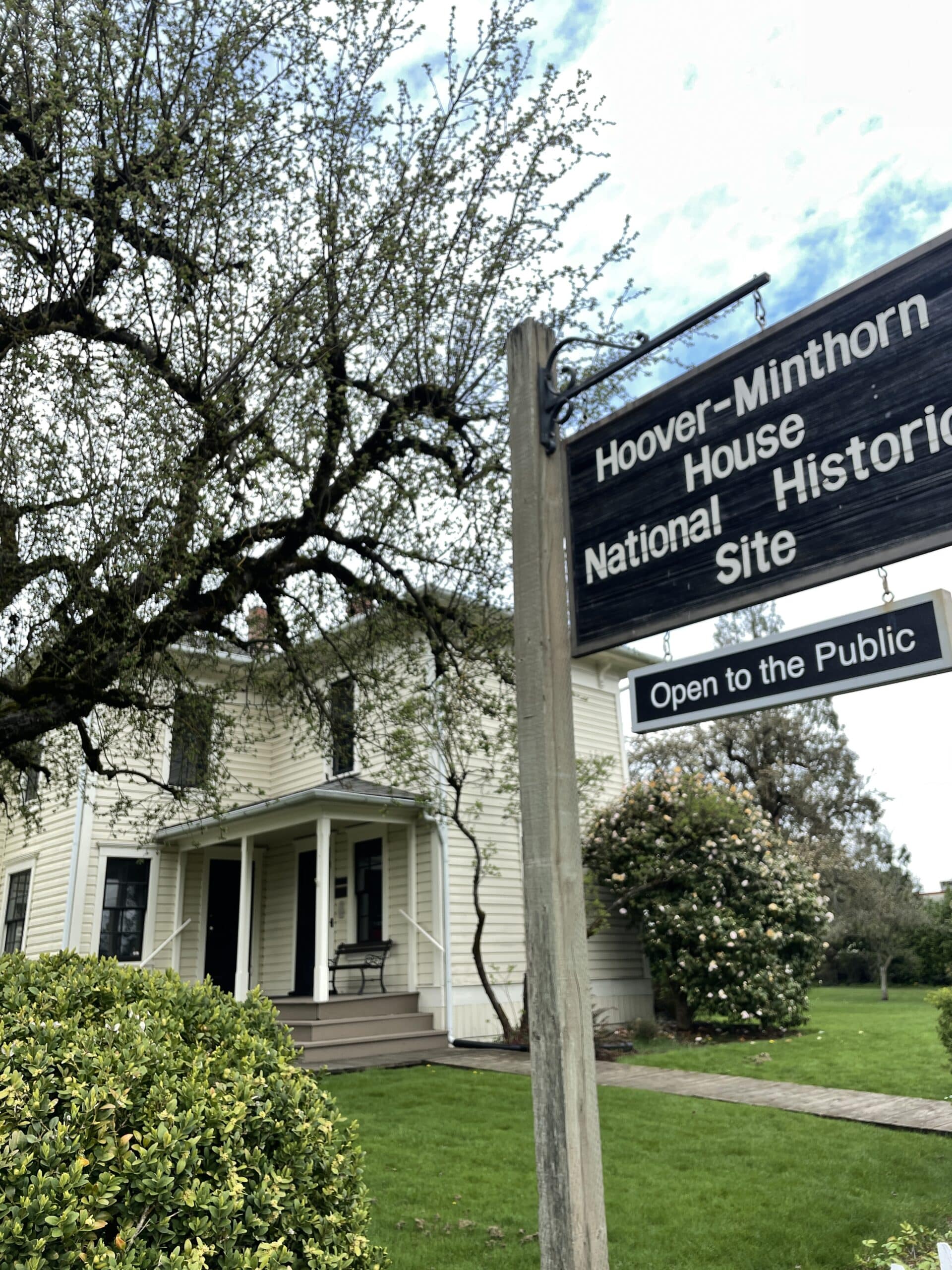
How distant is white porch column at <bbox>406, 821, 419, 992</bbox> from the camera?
594 inches

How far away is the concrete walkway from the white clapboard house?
79.7 inches

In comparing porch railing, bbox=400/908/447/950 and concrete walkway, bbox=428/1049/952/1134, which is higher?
porch railing, bbox=400/908/447/950

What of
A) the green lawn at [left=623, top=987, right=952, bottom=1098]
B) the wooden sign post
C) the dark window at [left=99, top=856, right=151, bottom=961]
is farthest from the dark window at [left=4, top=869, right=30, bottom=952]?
the wooden sign post

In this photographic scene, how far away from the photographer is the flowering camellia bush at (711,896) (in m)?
15.1

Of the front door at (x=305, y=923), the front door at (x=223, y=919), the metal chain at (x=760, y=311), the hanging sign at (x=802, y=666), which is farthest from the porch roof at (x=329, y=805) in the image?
the metal chain at (x=760, y=311)

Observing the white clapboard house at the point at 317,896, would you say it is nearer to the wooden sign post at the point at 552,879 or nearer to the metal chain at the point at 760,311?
the wooden sign post at the point at 552,879

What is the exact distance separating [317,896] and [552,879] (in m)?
12.2

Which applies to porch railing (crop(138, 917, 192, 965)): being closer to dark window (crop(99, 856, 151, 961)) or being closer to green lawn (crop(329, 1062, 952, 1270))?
dark window (crop(99, 856, 151, 961))

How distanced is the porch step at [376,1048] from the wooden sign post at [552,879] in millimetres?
10292

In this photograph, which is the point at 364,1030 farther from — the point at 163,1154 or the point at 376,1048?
the point at 163,1154

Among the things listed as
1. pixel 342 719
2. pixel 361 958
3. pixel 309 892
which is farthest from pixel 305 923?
pixel 342 719

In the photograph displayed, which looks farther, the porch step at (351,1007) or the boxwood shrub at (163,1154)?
the porch step at (351,1007)

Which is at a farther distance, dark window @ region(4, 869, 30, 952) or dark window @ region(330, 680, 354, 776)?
dark window @ region(4, 869, 30, 952)

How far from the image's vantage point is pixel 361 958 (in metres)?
16.2
